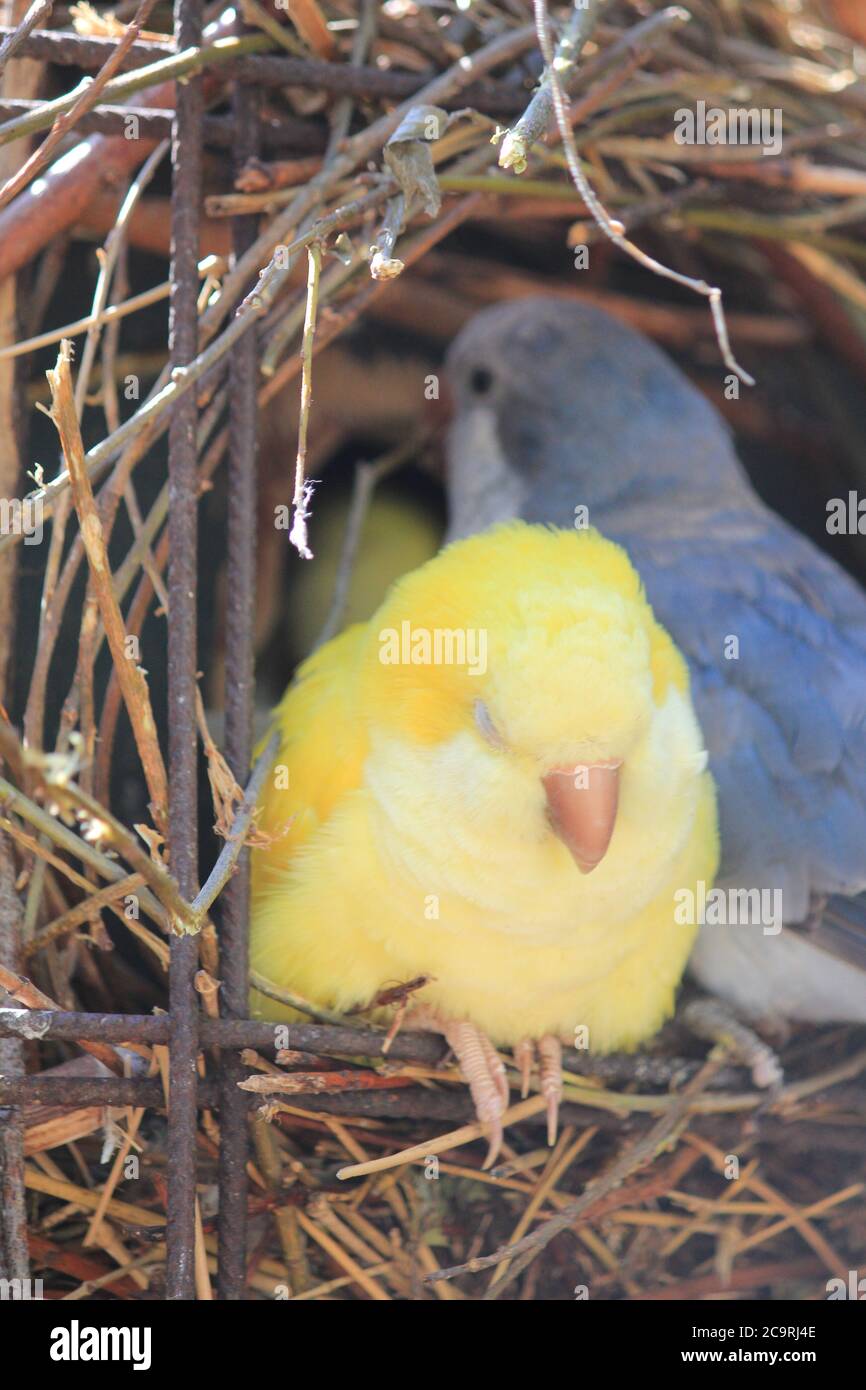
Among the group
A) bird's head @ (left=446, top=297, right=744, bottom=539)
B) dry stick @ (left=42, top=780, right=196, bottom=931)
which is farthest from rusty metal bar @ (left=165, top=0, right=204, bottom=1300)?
bird's head @ (left=446, top=297, right=744, bottom=539)

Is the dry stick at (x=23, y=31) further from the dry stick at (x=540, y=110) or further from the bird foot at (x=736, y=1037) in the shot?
the bird foot at (x=736, y=1037)

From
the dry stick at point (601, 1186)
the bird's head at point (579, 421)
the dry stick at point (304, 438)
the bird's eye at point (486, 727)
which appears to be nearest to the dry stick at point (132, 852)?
the dry stick at point (304, 438)

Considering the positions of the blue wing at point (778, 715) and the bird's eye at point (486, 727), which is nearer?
the bird's eye at point (486, 727)

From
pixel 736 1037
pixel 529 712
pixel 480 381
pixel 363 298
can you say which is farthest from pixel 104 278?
pixel 736 1037

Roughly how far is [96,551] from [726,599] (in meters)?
1.45

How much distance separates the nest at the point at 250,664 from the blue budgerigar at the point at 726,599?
23 centimetres

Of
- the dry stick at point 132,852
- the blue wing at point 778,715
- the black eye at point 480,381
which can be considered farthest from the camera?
the black eye at point 480,381

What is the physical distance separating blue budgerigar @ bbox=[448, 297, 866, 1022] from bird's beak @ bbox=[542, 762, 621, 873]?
20.0 inches

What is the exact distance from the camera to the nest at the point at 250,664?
1920 mm

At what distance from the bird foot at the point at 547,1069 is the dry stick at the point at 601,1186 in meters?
0.11

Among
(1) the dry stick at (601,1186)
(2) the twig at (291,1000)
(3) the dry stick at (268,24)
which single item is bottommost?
(1) the dry stick at (601,1186)

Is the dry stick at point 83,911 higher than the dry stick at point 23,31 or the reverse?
the reverse

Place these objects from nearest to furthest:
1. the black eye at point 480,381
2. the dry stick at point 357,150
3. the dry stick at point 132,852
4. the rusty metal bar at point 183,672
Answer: the dry stick at point 132,852, the rusty metal bar at point 183,672, the dry stick at point 357,150, the black eye at point 480,381
